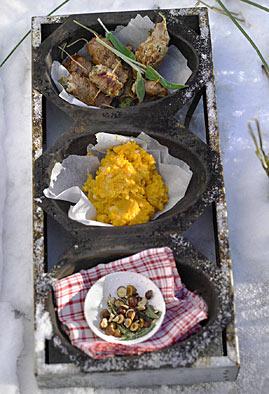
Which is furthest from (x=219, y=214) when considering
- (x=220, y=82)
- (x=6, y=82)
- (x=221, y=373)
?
(x=6, y=82)

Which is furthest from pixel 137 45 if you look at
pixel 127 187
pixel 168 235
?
pixel 168 235

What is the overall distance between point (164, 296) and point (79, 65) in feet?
2.76

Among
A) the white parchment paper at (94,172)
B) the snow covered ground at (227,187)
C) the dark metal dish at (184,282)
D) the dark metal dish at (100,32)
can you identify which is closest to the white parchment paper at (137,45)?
the dark metal dish at (100,32)

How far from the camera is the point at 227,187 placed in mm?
2934

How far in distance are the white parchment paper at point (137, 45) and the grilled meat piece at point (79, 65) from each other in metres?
0.03

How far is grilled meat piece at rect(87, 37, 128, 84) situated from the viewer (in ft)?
9.70

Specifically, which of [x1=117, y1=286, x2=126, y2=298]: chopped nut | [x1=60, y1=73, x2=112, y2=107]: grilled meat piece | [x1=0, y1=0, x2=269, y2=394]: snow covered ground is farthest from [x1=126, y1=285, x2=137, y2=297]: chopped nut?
[x1=60, y1=73, x2=112, y2=107]: grilled meat piece

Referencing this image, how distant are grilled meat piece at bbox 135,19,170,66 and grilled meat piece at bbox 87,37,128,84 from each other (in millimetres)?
69

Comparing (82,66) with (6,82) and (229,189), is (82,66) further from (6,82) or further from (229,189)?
(229,189)

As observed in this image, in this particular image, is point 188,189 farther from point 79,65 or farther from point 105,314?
point 79,65

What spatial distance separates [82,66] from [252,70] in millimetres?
597

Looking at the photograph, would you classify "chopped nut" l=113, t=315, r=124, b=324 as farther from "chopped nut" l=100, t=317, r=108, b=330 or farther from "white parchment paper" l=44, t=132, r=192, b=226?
"white parchment paper" l=44, t=132, r=192, b=226

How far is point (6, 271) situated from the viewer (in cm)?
282

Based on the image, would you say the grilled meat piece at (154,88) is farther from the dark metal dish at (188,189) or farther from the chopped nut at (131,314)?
the chopped nut at (131,314)
